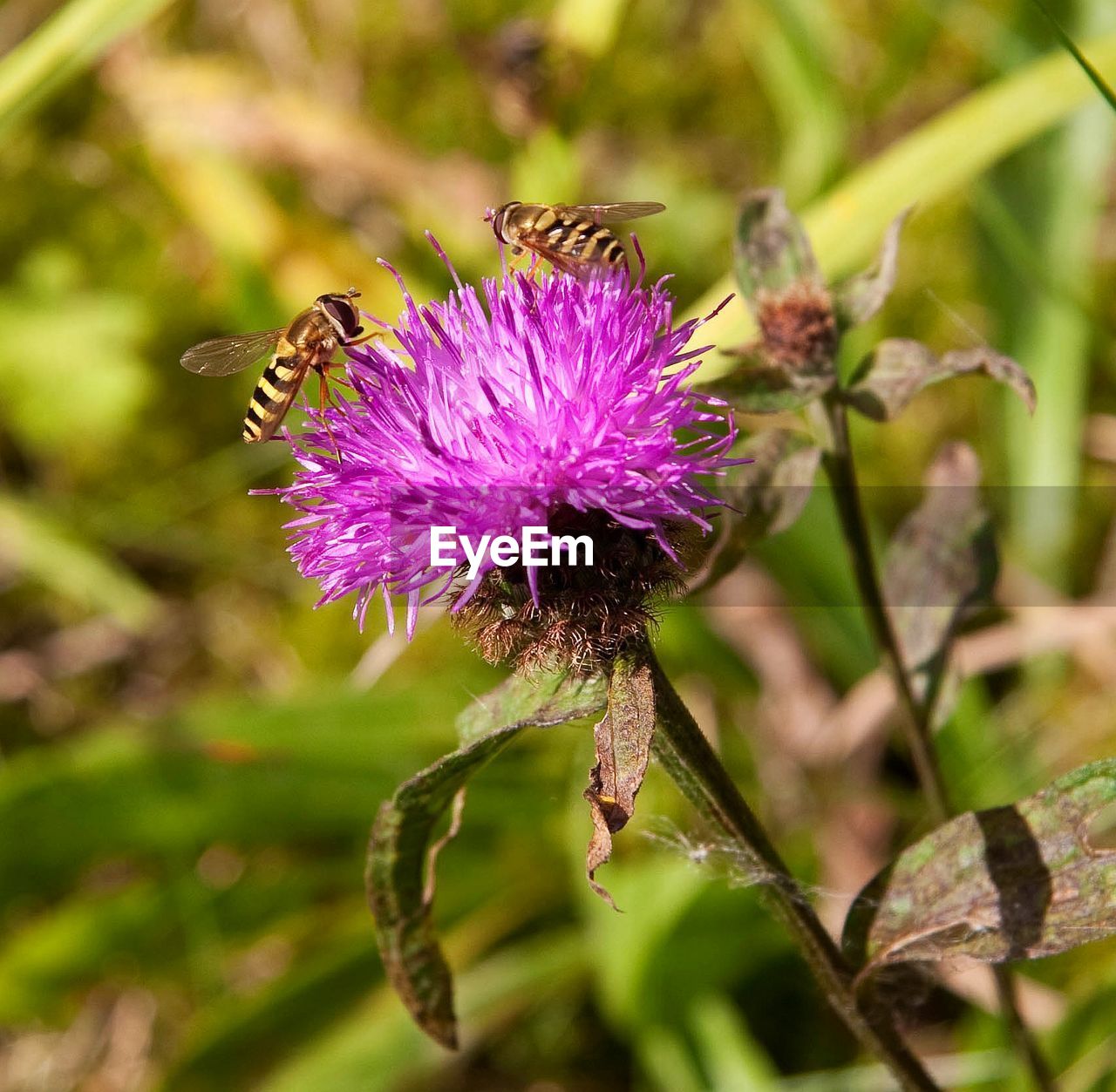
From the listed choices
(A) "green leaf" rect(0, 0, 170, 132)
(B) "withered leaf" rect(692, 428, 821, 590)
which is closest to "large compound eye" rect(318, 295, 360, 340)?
(B) "withered leaf" rect(692, 428, 821, 590)

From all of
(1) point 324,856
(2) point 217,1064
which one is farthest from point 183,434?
(2) point 217,1064

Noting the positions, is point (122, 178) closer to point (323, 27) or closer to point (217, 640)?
point (323, 27)

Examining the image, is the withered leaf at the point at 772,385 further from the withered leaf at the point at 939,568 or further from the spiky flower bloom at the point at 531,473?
the withered leaf at the point at 939,568

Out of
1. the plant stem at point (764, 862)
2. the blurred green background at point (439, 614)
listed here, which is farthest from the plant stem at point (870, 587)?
the plant stem at point (764, 862)

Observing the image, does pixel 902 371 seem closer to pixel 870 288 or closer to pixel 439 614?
pixel 870 288

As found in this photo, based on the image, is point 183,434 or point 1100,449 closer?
point 1100,449
